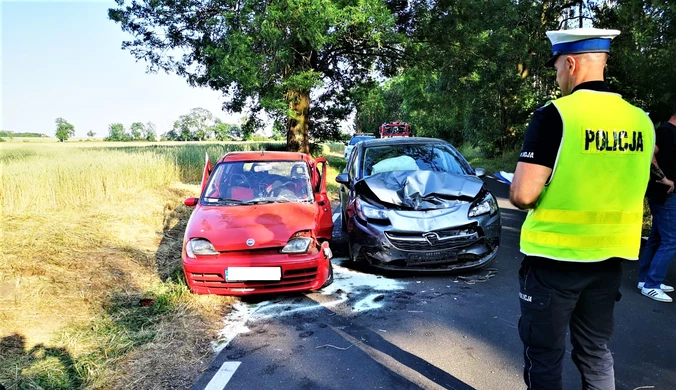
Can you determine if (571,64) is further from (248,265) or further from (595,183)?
(248,265)

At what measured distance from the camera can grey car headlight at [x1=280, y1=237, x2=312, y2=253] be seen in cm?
438

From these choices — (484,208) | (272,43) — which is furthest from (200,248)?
(272,43)

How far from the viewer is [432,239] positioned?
191 inches

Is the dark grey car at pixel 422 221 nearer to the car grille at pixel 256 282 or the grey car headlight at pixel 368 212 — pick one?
the grey car headlight at pixel 368 212

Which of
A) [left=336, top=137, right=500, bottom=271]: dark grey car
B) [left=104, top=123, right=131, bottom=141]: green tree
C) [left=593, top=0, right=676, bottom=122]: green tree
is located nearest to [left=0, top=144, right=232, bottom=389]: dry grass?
[left=336, top=137, right=500, bottom=271]: dark grey car

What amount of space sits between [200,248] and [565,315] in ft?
11.4

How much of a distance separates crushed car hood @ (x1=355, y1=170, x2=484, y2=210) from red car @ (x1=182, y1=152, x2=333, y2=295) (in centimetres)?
74

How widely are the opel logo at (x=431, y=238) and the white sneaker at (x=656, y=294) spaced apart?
2.12m

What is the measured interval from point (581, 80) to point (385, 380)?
218 centimetres

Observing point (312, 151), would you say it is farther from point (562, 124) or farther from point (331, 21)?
point (562, 124)

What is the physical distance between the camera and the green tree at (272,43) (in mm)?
11289

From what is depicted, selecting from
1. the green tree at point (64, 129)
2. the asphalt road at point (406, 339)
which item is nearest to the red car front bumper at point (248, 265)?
the asphalt road at point (406, 339)

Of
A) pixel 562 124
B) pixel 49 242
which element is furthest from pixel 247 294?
pixel 562 124

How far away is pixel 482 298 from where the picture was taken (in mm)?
4391
